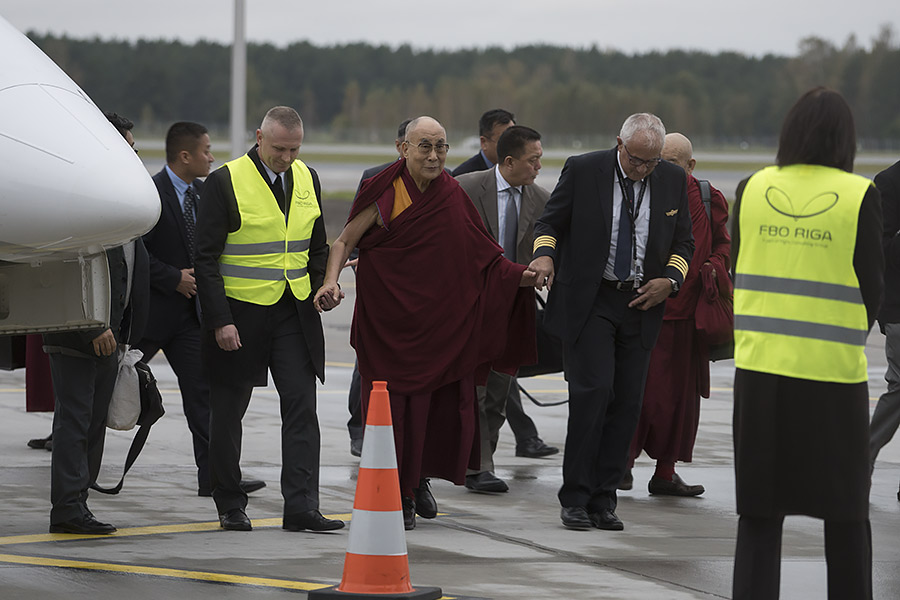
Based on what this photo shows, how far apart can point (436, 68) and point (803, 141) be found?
134979mm

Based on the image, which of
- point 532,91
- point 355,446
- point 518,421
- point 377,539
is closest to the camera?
point 377,539

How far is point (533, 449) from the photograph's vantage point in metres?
9.07

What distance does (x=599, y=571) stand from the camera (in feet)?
18.9

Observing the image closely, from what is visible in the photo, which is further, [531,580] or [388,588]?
[531,580]

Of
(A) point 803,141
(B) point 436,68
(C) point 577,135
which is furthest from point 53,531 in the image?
(B) point 436,68

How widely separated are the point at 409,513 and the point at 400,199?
5.16ft

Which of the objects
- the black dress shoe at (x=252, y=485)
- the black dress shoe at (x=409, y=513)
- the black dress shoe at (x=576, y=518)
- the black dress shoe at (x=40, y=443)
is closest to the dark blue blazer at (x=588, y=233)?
the black dress shoe at (x=576, y=518)

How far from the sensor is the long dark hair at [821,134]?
4469 mm

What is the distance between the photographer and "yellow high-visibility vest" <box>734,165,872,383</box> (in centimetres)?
441

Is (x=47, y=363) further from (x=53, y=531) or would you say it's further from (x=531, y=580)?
(x=531, y=580)

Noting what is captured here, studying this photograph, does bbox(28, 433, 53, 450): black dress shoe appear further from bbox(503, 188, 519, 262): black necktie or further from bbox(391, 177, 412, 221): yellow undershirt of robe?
bbox(391, 177, 412, 221): yellow undershirt of robe

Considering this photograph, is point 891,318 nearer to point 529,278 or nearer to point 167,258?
point 529,278

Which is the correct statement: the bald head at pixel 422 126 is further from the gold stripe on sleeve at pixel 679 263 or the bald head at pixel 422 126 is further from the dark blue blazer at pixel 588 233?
the gold stripe on sleeve at pixel 679 263

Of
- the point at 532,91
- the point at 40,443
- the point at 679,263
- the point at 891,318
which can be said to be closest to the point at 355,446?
the point at 40,443
